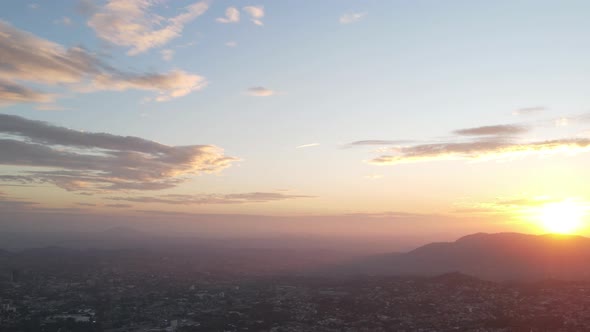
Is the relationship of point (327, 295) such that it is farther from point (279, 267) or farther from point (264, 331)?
point (279, 267)

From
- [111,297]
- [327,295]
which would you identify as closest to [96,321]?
[111,297]

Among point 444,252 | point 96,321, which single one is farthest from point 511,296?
point 444,252

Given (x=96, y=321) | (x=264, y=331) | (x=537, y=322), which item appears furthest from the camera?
(x=96, y=321)

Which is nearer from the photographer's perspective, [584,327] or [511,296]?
[584,327]

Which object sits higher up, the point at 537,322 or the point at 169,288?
the point at 537,322

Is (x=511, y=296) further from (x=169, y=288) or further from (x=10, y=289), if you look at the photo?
(x=10, y=289)

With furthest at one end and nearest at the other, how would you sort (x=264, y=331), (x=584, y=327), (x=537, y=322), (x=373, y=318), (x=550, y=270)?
(x=550, y=270)
(x=373, y=318)
(x=264, y=331)
(x=537, y=322)
(x=584, y=327)
